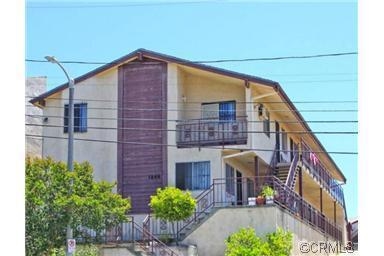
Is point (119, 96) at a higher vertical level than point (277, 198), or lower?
higher

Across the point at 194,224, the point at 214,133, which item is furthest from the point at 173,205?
the point at 214,133

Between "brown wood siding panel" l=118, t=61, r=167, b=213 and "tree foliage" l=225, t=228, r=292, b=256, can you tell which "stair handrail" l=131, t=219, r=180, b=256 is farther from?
"brown wood siding panel" l=118, t=61, r=167, b=213

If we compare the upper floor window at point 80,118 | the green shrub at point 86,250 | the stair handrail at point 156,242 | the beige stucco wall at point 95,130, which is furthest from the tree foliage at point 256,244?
the upper floor window at point 80,118

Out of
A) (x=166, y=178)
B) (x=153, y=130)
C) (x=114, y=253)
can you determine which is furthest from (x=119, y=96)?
(x=114, y=253)

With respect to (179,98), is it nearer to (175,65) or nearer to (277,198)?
(175,65)

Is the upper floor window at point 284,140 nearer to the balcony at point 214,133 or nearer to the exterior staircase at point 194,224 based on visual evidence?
the balcony at point 214,133

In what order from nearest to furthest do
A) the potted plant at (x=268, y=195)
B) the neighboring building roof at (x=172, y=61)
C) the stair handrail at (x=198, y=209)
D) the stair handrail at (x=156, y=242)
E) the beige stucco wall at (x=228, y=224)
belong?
the stair handrail at (x=156, y=242)
the beige stucco wall at (x=228, y=224)
the potted plant at (x=268, y=195)
the stair handrail at (x=198, y=209)
the neighboring building roof at (x=172, y=61)

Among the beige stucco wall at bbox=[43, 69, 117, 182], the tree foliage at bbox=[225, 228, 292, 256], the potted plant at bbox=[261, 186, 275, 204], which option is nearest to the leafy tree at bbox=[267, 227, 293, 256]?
the tree foliage at bbox=[225, 228, 292, 256]

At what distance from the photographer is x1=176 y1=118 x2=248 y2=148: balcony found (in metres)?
14.5

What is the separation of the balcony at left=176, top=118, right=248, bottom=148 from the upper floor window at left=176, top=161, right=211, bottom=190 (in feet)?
1.32

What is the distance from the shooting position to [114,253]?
12594 millimetres
